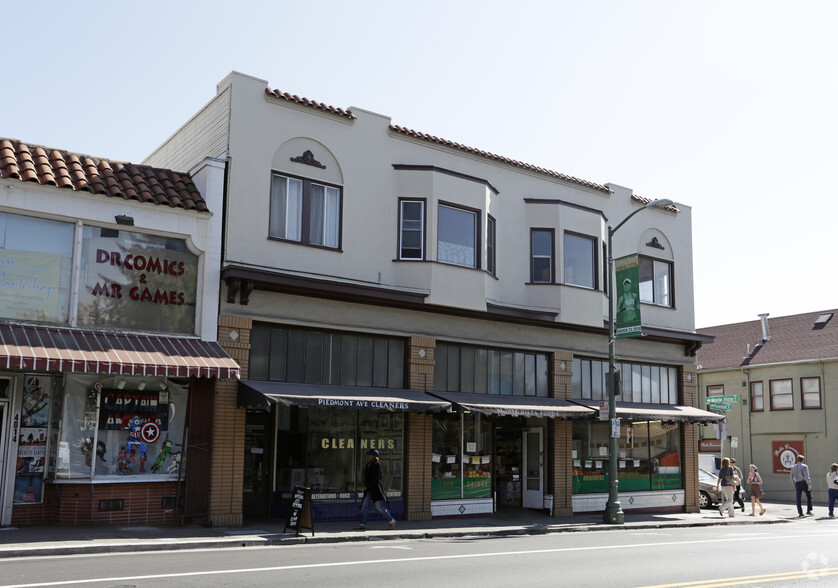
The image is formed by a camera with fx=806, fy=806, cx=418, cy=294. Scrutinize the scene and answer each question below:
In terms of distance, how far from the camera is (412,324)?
19109 millimetres

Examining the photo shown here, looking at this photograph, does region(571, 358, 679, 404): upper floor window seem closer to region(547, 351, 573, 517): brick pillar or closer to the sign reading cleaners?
region(547, 351, 573, 517): brick pillar

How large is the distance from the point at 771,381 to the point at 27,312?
34.4 meters

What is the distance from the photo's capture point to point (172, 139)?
20250 millimetres

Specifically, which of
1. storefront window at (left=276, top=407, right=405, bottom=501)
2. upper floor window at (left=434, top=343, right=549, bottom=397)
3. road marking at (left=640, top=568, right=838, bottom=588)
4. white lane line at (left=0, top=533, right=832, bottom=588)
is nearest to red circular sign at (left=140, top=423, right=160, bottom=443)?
storefront window at (left=276, top=407, right=405, bottom=501)

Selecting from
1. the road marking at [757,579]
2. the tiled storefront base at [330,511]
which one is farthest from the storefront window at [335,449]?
the road marking at [757,579]

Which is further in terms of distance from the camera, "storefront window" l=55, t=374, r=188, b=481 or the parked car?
the parked car

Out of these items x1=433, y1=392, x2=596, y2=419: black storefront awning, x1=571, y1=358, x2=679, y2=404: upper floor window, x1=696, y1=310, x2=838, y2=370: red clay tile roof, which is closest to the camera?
x1=433, y1=392, x2=596, y2=419: black storefront awning

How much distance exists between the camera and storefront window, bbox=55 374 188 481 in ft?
48.2

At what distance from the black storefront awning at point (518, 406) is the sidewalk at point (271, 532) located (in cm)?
255

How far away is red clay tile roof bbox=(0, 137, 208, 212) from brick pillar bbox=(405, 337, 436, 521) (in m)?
6.05

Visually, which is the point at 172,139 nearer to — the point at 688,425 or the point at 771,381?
the point at 688,425

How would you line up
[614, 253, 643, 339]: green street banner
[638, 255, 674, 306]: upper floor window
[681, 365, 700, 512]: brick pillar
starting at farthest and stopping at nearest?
1. [638, 255, 674, 306]: upper floor window
2. [681, 365, 700, 512]: brick pillar
3. [614, 253, 643, 339]: green street banner

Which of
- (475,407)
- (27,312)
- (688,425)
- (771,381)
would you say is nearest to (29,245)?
(27,312)

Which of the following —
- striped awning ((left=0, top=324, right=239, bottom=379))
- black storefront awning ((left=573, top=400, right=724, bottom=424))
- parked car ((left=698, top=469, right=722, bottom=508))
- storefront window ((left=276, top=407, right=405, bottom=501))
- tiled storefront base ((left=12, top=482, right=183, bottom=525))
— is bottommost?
parked car ((left=698, top=469, right=722, bottom=508))
